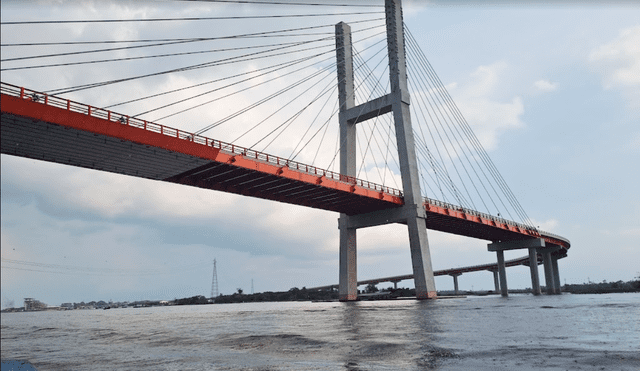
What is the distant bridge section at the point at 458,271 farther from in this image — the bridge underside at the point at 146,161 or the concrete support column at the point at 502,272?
the bridge underside at the point at 146,161

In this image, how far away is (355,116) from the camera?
61.2 m

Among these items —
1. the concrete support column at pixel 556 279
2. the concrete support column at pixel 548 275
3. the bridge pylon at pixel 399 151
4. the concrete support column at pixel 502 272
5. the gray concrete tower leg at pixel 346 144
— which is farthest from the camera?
the concrete support column at pixel 556 279

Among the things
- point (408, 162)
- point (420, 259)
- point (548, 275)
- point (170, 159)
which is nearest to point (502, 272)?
point (548, 275)

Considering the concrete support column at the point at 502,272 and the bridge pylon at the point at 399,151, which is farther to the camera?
the concrete support column at the point at 502,272

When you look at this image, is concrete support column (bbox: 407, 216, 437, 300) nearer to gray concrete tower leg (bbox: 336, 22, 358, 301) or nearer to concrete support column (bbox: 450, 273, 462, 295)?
gray concrete tower leg (bbox: 336, 22, 358, 301)

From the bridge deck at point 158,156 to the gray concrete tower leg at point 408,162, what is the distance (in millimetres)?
2121

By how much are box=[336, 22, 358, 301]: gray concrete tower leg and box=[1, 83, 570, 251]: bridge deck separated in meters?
5.78

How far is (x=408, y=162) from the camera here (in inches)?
2211

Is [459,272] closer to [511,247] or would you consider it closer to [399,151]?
[511,247]

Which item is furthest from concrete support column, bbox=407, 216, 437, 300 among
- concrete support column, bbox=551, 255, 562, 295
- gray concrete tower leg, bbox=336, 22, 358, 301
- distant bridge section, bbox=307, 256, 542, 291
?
distant bridge section, bbox=307, 256, 542, 291

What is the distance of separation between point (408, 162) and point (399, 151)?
5.78 feet

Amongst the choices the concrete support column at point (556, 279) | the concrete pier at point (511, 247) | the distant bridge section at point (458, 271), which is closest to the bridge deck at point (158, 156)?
the concrete pier at point (511, 247)

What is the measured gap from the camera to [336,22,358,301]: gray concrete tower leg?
6128 centimetres

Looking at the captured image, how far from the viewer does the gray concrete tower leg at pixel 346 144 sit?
61.3m
